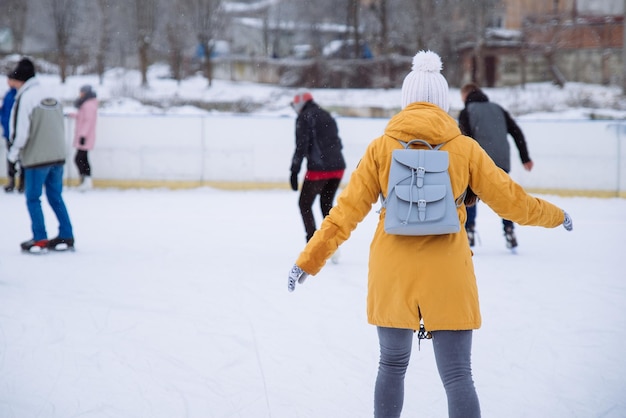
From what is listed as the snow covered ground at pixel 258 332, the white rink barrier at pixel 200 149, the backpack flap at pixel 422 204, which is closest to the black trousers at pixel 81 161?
the white rink barrier at pixel 200 149

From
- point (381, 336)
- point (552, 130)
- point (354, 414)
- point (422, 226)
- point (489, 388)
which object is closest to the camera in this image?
point (422, 226)

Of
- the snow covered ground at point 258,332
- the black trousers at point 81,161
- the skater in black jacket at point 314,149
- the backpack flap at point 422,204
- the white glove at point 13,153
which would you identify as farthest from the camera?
the black trousers at point 81,161

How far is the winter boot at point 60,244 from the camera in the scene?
22.8 feet

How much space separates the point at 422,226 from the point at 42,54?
1064 inches

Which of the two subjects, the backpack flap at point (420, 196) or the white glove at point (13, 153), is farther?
the white glove at point (13, 153)

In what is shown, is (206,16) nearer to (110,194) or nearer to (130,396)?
(110,194)

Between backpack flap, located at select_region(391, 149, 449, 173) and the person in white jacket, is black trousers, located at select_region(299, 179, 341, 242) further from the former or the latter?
backpack flap, located at select_region(391, 149, 449, 173)

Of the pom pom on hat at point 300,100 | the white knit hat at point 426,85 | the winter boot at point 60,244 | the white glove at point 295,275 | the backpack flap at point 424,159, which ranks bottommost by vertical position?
the winter boot at point 60,244

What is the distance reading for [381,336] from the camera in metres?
2.47

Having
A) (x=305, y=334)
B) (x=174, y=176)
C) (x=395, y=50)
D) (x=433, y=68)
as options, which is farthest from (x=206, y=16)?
(x=433, y=68)

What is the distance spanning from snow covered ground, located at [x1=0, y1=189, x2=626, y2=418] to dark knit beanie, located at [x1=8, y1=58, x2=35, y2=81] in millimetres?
1503

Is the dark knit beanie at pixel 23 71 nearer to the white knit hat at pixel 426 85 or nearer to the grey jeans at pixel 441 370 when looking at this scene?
the white knit hat at pixel 426 85

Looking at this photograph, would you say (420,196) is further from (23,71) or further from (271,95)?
(271,95)

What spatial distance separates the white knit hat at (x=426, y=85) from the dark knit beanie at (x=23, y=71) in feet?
15.6
